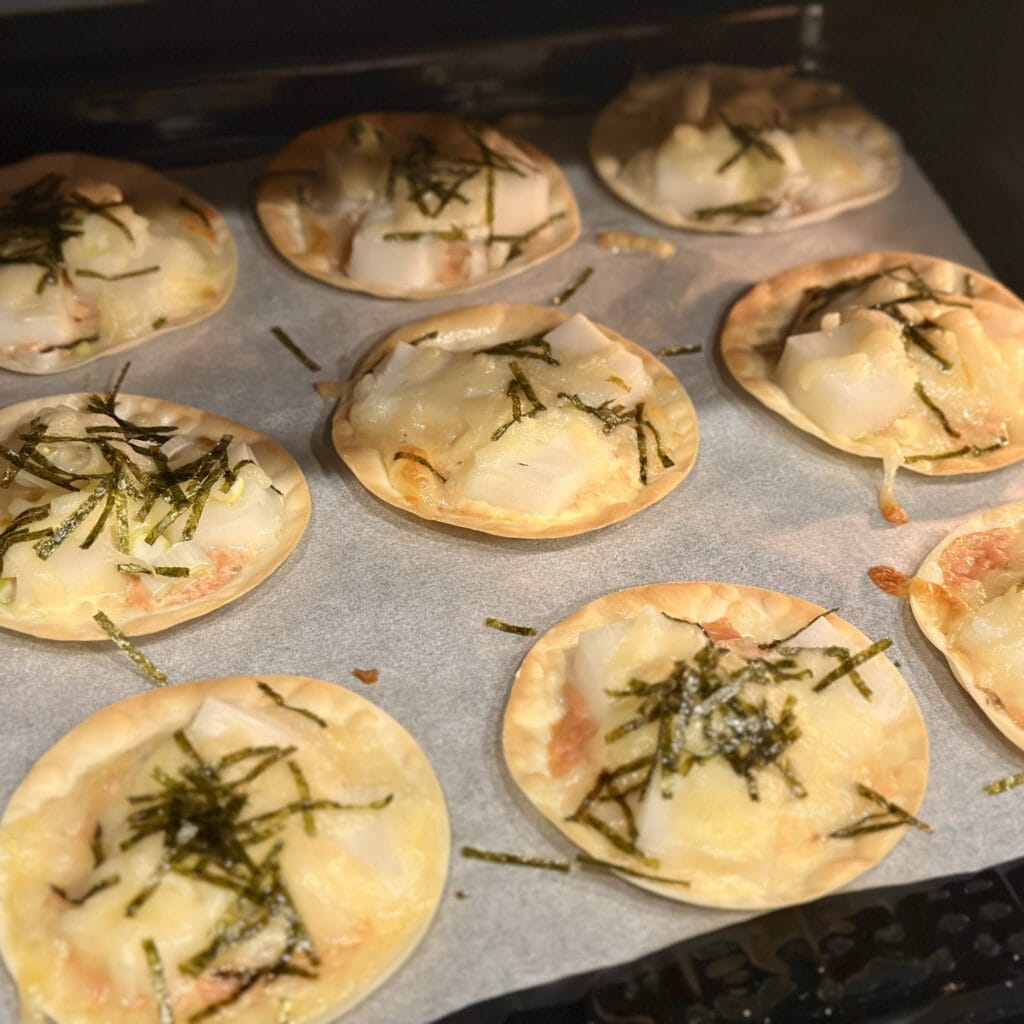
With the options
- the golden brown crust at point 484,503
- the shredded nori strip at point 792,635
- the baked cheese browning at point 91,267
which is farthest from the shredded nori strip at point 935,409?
the baked cheese browning at point 91,267

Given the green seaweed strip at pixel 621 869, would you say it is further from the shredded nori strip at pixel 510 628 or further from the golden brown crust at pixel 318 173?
the golden brown crust at pixel 318 173

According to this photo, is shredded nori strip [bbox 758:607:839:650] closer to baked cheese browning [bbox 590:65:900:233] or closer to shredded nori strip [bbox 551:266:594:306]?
shredded nori strip [bbox 551:266:594:306]

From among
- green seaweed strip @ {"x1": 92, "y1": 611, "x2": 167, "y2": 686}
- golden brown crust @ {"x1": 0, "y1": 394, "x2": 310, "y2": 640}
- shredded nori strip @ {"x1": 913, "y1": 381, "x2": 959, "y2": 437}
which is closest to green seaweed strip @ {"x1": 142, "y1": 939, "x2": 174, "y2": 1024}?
green seaweed strip @ {"x1": 92, "y1": 611, "x2": 167, "y2": 686}

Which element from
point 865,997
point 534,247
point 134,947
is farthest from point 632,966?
point 534,247

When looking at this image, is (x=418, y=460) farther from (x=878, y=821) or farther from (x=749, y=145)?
(x=749, y=145)

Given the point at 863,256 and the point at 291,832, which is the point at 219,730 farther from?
the point at 863,256

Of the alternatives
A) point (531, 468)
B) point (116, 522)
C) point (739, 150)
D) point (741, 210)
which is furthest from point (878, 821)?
point (739, 150)
